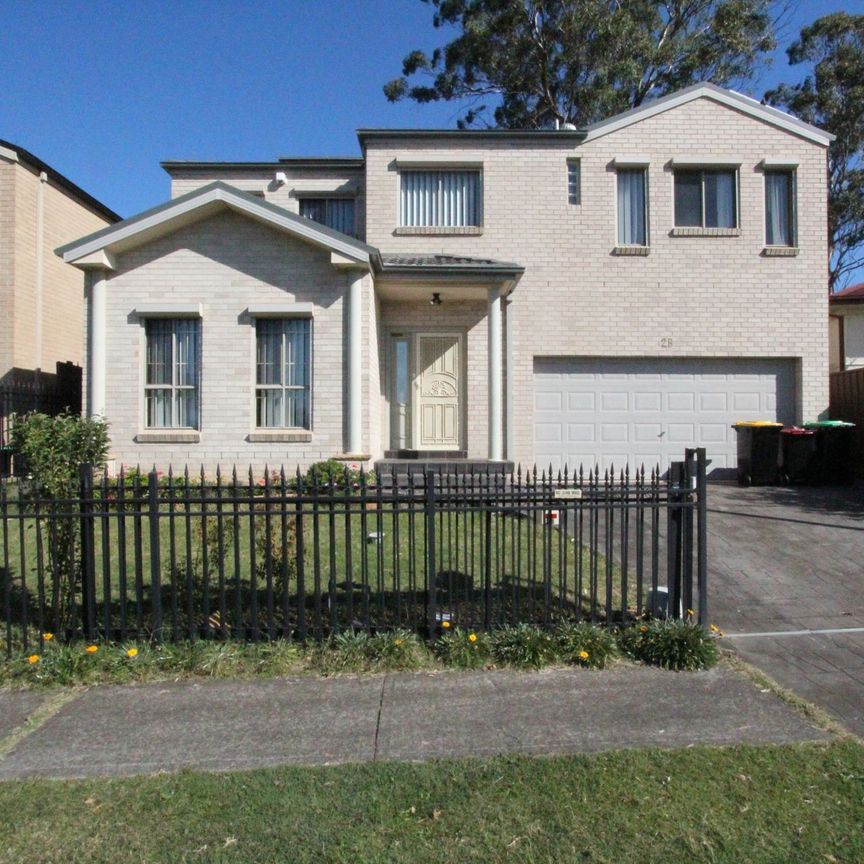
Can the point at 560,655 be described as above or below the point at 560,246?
below

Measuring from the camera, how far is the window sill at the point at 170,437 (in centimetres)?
1248

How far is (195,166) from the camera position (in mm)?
17078

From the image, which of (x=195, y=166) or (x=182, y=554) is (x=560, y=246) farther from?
(x=182, y=554)

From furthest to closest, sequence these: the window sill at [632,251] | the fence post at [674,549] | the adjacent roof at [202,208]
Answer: the window sill at [632,251], the adjacent roof at [202,208], the fence post at [674,549]

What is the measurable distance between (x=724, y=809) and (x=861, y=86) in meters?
28.1

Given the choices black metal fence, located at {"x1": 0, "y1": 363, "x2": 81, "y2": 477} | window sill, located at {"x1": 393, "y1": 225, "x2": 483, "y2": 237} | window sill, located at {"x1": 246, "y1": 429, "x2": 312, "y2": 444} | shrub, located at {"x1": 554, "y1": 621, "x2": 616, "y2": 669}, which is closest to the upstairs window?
window sill, located at {"x1": 393, "y1": 225, "x2": 483, "y2": 237}

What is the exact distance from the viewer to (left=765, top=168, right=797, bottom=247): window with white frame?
15102 mm

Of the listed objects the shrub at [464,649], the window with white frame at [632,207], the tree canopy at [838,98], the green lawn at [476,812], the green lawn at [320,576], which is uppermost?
the tree canopy at [838,98]

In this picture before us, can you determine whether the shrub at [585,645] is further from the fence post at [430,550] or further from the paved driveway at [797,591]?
the paved driveway at [797,591]

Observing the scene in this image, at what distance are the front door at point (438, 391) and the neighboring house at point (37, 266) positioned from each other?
730 centimetres

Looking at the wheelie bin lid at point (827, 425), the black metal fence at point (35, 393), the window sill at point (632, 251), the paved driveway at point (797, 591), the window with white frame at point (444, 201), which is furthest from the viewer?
the window with white frame at point (444, 201)

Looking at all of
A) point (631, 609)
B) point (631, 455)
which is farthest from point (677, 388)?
point (631, 609)

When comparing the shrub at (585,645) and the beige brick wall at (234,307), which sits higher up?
the beige brick wall at (234,307)

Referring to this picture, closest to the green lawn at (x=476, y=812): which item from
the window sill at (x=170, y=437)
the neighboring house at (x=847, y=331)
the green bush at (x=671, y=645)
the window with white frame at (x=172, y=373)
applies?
the green bush at (x=671, y=645)
